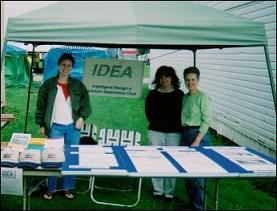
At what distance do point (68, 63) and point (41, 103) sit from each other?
25.3 inches

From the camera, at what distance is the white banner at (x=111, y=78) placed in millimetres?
5980

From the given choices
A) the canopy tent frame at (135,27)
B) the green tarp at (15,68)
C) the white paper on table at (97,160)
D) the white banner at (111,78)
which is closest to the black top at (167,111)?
the white banner at (111,78)

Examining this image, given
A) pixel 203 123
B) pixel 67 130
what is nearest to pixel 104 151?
pixel 67 130

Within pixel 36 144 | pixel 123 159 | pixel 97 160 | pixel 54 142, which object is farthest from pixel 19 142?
pixel 123 159

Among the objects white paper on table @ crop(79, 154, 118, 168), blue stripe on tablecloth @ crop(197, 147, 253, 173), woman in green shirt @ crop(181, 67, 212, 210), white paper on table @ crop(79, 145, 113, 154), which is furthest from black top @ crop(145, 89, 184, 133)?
white paper on table @ crop(79, 154, 118, 168)

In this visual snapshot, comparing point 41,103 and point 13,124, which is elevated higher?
point 41,103

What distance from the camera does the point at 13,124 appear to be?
12.1 m

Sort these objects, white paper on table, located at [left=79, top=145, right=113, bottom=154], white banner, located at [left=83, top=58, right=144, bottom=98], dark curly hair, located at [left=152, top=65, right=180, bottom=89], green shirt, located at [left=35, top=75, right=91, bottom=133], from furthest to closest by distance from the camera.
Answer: white banner, located at [left=83, top=58, right=144, bottom=98] → green shirt, located at [left=35, top=75, right=91, bottom=133] → dark curly hair, located at [left=152, top=65, right=180, bottom=89] → white paper on table, located at [left=79, top=145, right=113, bottom=154]

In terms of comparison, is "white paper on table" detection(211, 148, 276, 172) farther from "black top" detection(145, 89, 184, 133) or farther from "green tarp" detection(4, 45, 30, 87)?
"green tarp" detection(4, 45, 30, 87)

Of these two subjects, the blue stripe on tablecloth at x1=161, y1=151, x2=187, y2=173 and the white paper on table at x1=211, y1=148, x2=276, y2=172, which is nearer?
the blue stripe on tablecloth at x1=161, y1=151, x2=187, y2=173

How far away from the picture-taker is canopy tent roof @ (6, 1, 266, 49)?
175 inches

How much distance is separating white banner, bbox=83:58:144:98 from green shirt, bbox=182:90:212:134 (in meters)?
0.79

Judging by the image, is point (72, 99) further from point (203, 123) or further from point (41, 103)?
point (203, 123)

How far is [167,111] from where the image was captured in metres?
5.73
